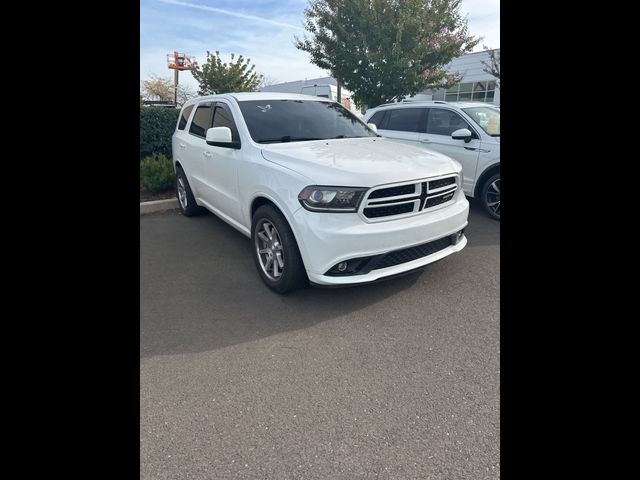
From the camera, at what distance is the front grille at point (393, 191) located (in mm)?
2928

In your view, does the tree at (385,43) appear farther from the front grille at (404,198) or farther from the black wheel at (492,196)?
the front grille at (404,198)

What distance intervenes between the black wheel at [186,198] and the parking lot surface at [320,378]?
2120 millimetres

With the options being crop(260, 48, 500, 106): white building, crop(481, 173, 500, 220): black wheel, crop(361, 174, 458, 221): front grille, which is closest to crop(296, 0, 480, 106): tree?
crop(481, 173, 500, 220): black wheel

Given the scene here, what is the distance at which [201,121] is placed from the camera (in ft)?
17.0

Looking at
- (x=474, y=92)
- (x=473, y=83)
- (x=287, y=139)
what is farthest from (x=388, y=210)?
(x=473, y=83)

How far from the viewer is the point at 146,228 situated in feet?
18.7

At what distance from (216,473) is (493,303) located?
2.60m

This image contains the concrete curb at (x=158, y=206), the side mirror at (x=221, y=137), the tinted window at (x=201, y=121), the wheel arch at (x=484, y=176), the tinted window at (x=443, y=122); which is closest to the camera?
the side mirror at (x=221, y=137)

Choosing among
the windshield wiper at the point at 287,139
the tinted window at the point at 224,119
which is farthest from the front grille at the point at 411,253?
the tinted window at the point at 224,119

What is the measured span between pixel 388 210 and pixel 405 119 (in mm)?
4557

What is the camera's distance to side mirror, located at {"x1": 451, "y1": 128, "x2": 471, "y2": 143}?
5.66 meters

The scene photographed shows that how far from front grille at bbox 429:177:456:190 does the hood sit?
0.07 m
